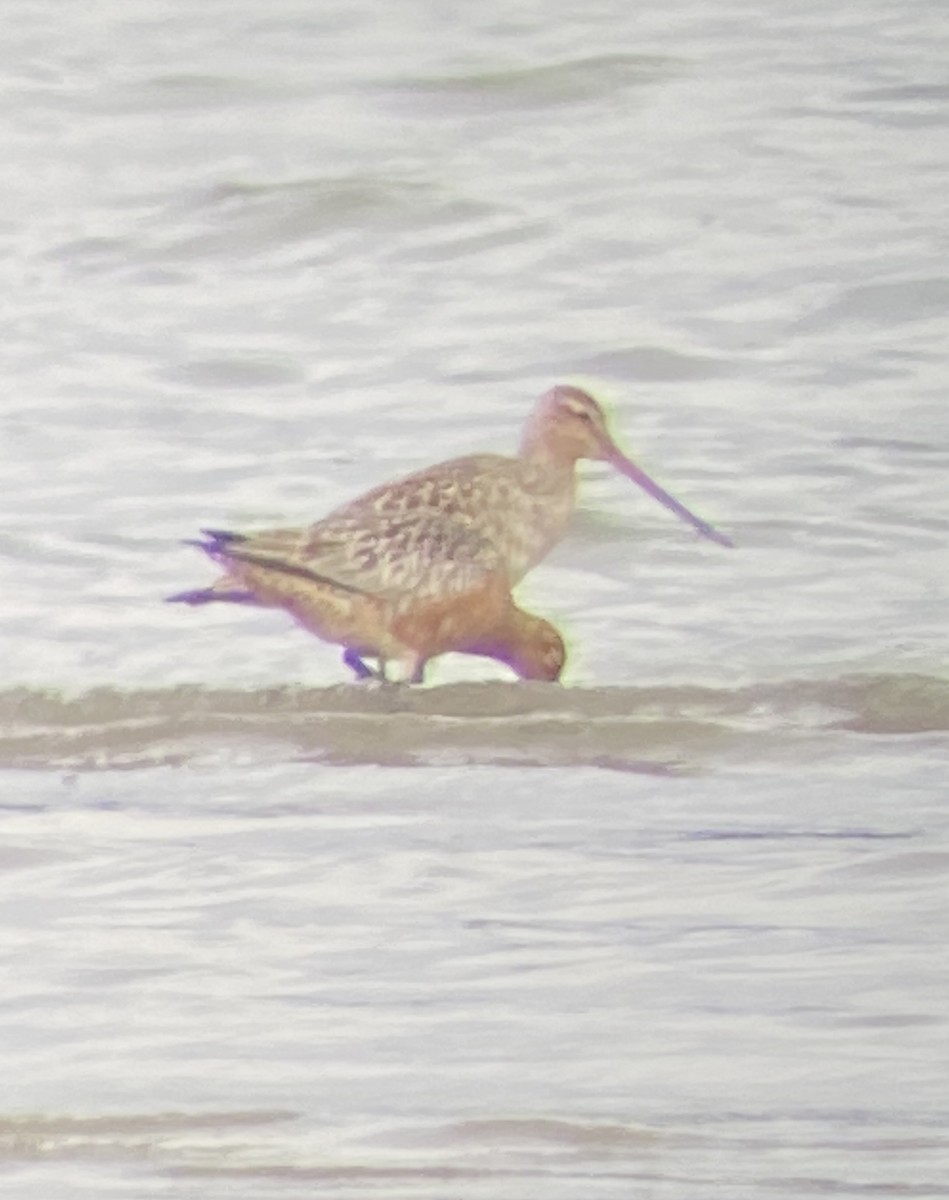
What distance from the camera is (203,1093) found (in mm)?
1921

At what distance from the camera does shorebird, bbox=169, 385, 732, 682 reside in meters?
2.00

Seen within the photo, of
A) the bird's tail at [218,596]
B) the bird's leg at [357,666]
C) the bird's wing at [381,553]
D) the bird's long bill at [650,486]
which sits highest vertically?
the bird's long bill at [650,486]

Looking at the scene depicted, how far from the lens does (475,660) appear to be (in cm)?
201

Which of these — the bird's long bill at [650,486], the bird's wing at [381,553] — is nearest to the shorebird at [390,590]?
the bird's wing at [381,553]

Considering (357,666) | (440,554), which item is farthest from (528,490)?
(357,666)

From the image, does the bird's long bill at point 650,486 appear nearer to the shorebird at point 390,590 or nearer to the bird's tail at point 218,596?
the shorebird at point 390,590

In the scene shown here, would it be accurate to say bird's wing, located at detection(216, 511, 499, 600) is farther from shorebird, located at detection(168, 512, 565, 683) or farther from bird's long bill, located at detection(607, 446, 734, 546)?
bird's long bill, located at detection(607, 446, 734, 546)

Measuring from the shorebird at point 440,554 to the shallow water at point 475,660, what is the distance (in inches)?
0.9

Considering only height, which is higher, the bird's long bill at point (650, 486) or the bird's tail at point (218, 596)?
the bird's long bill at point (650, 486)

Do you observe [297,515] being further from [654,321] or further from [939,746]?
[939,746]

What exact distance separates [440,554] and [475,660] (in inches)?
3.8

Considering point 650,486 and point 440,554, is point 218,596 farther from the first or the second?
point 650,486

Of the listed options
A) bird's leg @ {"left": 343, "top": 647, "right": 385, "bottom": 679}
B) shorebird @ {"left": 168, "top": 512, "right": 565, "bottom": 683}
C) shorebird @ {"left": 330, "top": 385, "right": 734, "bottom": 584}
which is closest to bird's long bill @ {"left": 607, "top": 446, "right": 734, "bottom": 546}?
shorebird @ {"left": 330, "top": 385, "right": 734, "bottom": 584}

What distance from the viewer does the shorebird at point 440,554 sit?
1999 millimetres
